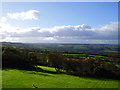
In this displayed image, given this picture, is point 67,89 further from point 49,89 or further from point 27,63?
point 27,63

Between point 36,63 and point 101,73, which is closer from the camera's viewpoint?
point 101,73

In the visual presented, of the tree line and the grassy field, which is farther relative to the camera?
the tree line

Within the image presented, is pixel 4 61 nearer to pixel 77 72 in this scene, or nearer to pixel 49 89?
pixel 77 72

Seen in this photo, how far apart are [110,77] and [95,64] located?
13.3 feet

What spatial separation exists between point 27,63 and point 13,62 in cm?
290

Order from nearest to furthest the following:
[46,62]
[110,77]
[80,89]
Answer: [80,89] → [110,77] → [46,62]

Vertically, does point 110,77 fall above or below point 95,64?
below

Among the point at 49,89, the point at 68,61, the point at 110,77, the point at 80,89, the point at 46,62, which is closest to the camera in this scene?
the point at 49,89

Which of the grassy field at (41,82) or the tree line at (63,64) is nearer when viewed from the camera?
the grassy field at (41,82)

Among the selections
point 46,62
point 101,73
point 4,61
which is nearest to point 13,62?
point 4,61

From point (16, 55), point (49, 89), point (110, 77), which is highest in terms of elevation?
point (16, 55)

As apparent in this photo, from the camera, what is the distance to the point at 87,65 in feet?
119

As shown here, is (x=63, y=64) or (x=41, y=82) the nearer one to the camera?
(x=41, y=82)

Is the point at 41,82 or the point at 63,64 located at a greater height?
the point at 63,64
